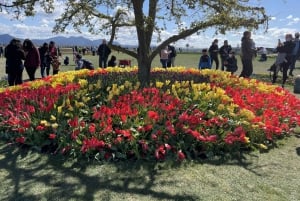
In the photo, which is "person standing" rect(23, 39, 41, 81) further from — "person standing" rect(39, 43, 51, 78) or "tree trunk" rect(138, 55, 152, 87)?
"tree trunk" rect(138, 55, 152, 87)

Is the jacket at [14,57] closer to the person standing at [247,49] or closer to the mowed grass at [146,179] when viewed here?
the person standing at [247,49]

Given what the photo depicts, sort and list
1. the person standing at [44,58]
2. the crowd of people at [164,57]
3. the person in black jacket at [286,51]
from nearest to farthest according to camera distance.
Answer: the crowd of people at [164,57], the person in black jacket at [286,51], the person standing at [44,58]

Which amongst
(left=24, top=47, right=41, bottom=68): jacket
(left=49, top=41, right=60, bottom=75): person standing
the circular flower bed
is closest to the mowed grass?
the circular flower bed

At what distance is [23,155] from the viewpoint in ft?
19.4

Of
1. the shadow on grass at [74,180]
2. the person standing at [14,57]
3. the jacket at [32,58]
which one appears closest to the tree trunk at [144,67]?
the shadow on grass at [74,180]

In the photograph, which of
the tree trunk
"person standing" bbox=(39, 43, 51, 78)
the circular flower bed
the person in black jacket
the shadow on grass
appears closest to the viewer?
the shadow on grass

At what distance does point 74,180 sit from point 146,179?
0.87 m

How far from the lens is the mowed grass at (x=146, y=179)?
15.3 feet

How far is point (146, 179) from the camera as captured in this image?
507 cm

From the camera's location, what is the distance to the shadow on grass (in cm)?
462

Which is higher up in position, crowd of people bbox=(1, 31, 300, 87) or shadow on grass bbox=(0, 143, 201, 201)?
crowd of people bbox=(1, 31, 300, 87)

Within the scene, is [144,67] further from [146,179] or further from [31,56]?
[31,56]

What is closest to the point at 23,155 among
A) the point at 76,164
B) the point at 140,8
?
the point at 76,164

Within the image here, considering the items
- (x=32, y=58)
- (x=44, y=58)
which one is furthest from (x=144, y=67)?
(x=44, y=58)
